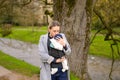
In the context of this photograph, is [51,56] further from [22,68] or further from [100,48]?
[100,48]

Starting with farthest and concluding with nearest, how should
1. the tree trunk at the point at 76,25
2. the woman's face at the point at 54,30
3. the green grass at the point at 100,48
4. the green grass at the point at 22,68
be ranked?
1. the green grass at the point at 100,48
2. the green grass at the point at 22,68
3. the tree trunk at the point at 76,25
4. the woman's face at the point at 54,30

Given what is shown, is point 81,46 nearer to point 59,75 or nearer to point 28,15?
point 59,75

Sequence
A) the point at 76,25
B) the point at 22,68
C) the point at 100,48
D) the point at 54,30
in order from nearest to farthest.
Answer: the point at 54,30 → the point at 76,25 → the point at 22,68 → the point at 100,48

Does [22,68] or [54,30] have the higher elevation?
[54,30]

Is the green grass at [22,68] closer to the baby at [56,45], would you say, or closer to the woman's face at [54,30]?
the baby at [56,45]

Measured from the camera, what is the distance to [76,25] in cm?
819

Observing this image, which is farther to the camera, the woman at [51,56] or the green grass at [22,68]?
the green grass at [22,68]

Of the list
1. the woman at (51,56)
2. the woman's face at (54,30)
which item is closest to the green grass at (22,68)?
the woman at (51,56)

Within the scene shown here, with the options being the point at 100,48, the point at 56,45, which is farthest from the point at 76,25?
the point at 100,48

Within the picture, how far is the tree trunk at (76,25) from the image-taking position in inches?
320

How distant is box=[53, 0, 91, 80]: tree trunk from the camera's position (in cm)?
813

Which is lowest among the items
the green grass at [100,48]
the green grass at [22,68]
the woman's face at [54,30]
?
the green grass at [100,48]

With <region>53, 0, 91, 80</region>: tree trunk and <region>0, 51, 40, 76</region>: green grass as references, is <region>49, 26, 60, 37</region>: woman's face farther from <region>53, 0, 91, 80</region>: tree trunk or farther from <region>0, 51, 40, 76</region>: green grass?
<region>0, 51, 40, 76</region>: green grass

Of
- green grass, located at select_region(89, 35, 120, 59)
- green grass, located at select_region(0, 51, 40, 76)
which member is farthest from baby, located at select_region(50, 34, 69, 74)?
green grass, located at select_region(89, 35, 120, 59)
